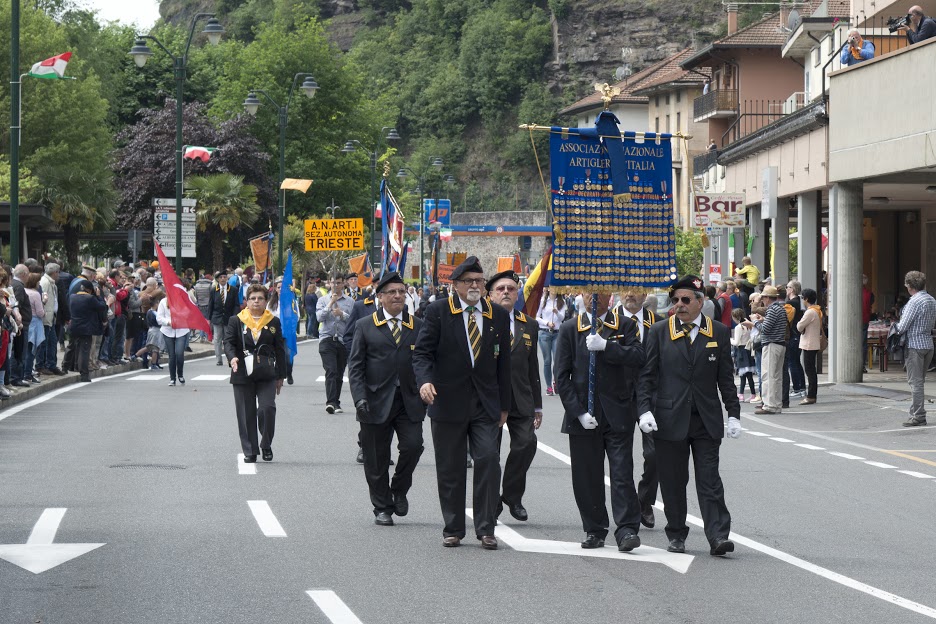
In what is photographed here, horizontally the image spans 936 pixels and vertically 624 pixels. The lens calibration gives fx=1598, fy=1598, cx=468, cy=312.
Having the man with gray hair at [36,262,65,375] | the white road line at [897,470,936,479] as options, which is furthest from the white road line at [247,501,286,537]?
the man with gray hair at [36,262,65,375]

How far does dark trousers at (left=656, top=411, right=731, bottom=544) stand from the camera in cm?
1002

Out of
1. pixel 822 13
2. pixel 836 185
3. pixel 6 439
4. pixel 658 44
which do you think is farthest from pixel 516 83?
pixel 6 439

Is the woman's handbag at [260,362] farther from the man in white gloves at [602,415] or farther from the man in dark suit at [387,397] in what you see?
the man in white gloves at [602,415]

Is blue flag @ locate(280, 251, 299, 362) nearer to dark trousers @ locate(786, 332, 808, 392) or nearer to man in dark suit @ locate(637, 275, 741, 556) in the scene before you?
dark trousers @ locate(786, 332, 808, 392)

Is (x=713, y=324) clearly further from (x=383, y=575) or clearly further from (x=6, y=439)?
(x=6, y=439)

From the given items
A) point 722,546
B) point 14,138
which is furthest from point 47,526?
point 14,138

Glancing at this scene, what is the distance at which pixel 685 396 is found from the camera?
33.3 feet

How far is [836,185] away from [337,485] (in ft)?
53.8

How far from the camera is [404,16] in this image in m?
156

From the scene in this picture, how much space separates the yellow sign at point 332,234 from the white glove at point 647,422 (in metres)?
37.6

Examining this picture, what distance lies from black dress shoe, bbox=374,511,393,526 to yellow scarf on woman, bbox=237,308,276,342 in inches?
166

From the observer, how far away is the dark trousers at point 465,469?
405 inches

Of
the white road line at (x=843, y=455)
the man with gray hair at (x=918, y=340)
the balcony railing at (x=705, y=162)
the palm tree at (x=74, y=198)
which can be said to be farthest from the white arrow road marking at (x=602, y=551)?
the palm tree at (x=74, y=198)

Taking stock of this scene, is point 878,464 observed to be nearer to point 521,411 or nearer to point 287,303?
point 521,411
